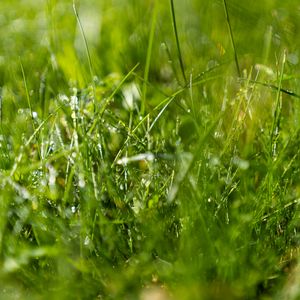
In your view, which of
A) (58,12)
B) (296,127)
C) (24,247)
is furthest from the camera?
(58,12)

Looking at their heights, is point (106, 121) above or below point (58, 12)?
above

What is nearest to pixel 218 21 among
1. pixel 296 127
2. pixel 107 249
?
pixel 296 127

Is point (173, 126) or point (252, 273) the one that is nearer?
point (252, 273)

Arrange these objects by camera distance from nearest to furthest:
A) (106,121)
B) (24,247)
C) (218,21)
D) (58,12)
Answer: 1. (24,247)
2. (106,121)
3. (218,21)
4. (58,12)

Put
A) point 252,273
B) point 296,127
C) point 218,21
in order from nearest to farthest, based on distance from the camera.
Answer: point 252,273
point 296,127
point 218,21

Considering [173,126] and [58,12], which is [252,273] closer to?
[173,126]

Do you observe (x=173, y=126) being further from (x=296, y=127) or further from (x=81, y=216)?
(x=81, y=216)

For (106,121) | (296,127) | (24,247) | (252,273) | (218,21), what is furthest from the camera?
(218,21)

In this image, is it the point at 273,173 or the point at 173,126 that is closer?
the point at 273,173

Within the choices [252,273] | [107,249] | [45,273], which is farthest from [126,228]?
[252,273]
